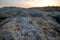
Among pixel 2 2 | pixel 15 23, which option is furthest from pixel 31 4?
pixel 15 23

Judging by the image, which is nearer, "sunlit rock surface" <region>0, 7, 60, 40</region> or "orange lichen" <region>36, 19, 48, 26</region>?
"sunlit rock surface" <region>0, 7, 60, 40</region>

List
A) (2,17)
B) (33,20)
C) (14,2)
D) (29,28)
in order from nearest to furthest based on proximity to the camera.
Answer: (29,28) < (33,20) < (2,17) < (14,2)

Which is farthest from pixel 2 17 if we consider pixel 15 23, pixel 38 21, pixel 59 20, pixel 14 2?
pixel 14 2

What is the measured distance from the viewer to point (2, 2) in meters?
2.19

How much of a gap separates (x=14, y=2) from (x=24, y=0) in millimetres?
195

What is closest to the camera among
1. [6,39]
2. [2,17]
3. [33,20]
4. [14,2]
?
[6,39]

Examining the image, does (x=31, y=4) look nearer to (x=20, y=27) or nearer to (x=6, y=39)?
(x=20, y=27)

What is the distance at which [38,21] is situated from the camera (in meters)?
1.09

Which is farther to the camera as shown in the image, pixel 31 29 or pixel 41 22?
pixel 41 22

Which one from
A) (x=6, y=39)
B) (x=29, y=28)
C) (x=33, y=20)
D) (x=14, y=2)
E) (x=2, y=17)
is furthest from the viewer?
(x=14, y=2)

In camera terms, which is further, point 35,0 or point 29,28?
point 35,0

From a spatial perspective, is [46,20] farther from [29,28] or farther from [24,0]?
[24,0]

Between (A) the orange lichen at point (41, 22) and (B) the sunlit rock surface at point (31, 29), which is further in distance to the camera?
(A) the orange lichen at point (41, 22)

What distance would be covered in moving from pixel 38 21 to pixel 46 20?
0.09 metres
